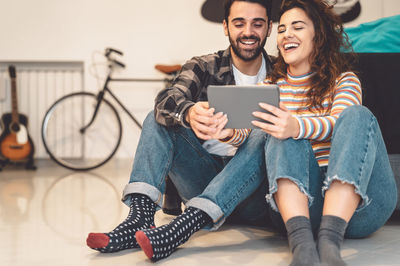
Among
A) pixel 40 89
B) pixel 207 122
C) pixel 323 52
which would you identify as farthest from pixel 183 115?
pixel 40 89

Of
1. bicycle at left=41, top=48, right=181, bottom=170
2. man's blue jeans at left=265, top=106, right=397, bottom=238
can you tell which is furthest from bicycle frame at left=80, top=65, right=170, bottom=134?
man's blue jeans at left=265, top=106, right=397, bottom=238

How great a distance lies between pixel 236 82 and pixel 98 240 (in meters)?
0.78

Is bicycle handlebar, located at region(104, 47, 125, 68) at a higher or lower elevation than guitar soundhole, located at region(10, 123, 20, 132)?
higher

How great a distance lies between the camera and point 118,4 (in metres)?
3.79

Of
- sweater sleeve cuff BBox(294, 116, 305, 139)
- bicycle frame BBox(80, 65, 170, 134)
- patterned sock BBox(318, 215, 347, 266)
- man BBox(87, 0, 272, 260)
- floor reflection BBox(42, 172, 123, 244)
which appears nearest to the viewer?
patterned sock BBox(318, 215, 347, 266)

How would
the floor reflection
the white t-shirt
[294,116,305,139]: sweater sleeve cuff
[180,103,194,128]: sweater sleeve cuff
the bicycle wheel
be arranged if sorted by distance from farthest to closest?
1. the bicycle wheel
2. the floor reflection
3. the white t-shirt
4. [180,103,194,128]: sweater sleeve cuff
5. [294,116,305,139]: sweater sleeve cuff

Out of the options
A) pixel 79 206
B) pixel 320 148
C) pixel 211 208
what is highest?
pixel 320 148

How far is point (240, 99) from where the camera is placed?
121 centimetres

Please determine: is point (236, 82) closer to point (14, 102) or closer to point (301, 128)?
point (301, 128)

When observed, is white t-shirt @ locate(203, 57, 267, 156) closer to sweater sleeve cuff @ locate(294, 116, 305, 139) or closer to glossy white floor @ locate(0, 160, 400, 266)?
glossy white floor @ locate(0, 160, 400, 266)

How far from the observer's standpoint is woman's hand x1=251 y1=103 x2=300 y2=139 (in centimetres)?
118

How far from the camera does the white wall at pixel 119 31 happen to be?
3781mm

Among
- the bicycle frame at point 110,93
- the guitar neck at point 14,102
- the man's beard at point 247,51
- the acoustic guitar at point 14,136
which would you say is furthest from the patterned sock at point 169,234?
the guitar neck at point 14,102

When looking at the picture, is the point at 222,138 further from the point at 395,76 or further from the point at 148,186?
the point at 395,76
